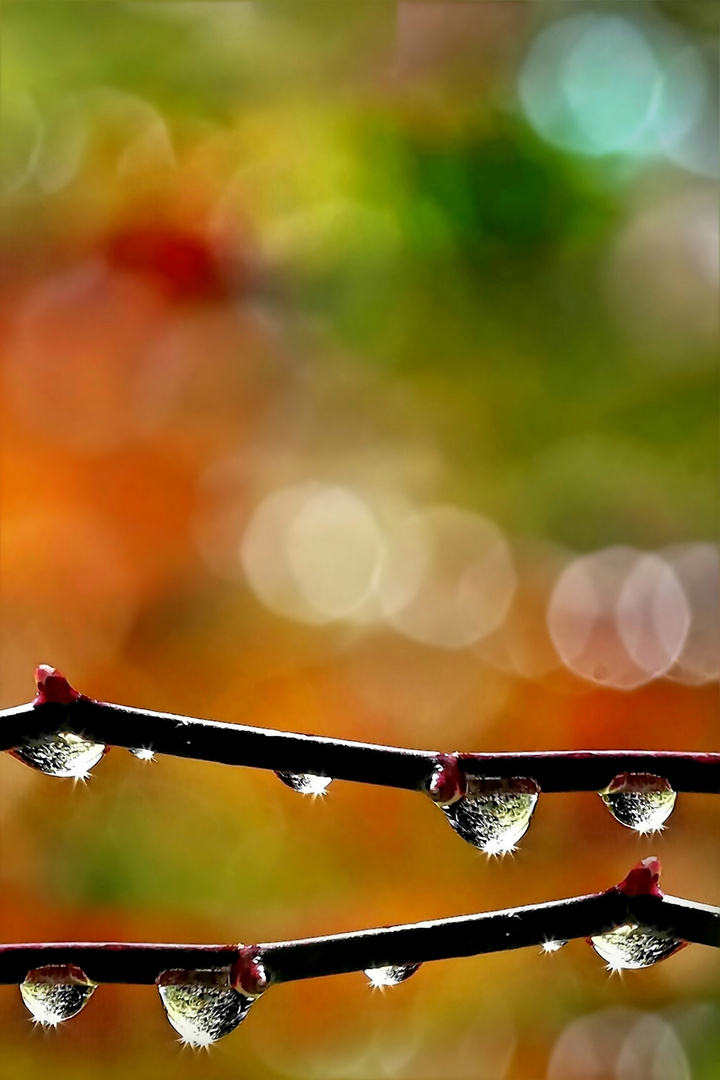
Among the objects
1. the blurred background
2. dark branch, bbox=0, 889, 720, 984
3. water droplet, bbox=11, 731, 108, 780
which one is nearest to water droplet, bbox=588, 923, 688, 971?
dark branch, bbox=0, 889, 720, 984

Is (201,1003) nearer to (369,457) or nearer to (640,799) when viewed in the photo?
(640,799)

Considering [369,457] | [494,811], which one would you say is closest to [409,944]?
[494,811]

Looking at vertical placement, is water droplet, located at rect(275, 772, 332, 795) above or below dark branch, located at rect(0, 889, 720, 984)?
above

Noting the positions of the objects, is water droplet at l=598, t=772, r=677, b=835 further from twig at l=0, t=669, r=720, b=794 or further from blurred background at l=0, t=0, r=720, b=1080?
blurred background at l=0, t=0, r=720, b=1080

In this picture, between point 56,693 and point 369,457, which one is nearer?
point 56,693

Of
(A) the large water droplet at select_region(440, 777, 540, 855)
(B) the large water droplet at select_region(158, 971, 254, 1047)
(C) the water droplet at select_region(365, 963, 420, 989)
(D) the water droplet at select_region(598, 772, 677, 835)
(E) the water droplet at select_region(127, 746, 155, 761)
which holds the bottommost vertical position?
(B) the large water droplet at select_region(158, 971, 254, 1047)

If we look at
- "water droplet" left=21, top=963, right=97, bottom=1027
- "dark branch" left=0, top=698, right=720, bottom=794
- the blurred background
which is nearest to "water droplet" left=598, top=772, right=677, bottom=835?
"dark branch" left=0, top=698, right=720, bottom=794

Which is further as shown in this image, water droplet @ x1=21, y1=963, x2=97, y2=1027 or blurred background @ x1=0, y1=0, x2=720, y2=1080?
blurred background @ x1=0, y1=0, x2=720, y2=1080
